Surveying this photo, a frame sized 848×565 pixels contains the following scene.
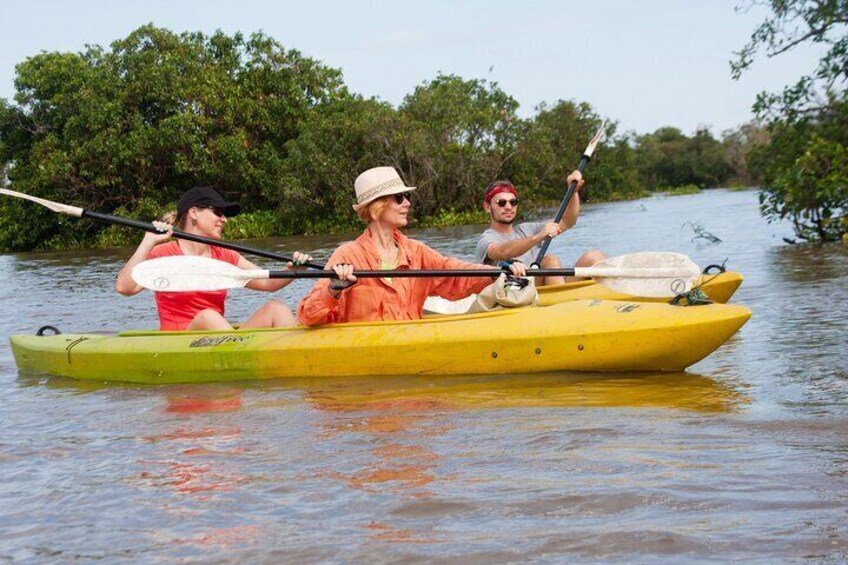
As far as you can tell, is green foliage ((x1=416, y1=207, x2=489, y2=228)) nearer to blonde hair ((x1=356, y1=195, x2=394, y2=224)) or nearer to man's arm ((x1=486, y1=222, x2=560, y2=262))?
man's arm ((x1=486, y1=222, x2=560, y2=262))

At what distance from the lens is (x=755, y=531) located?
9.36 ft

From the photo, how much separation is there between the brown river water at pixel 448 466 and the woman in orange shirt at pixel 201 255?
528 millimetres

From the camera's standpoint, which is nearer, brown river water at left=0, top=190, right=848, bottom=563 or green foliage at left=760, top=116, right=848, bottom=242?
brown river water at left=0, top=190, right=848, bottom=563

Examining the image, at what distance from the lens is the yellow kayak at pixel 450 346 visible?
5.22 metres

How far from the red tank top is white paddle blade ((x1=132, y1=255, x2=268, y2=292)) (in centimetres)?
32

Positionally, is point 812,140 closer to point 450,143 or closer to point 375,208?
point 375,208

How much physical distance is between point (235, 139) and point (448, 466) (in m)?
27.9

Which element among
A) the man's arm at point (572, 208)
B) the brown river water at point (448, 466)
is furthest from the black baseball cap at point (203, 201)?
the man's arm at point (572, 208)

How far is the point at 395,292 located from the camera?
5891mm

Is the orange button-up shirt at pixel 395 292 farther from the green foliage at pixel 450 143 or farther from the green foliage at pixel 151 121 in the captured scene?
the green foliage at pixel 151 121

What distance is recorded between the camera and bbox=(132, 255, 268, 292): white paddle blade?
5.83 metres

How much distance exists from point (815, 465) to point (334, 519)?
1.54 metres

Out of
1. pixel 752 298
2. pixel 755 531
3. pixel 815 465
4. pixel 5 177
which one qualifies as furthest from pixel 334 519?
pixel 5 177

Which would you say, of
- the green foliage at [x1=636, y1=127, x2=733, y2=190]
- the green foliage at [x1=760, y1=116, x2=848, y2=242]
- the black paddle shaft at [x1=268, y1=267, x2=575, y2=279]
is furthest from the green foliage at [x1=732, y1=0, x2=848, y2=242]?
the green foliage at [x1=636, y1=127, x2=733, y2=190]
